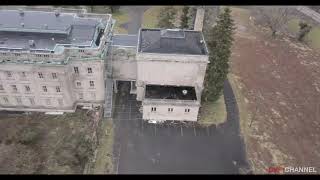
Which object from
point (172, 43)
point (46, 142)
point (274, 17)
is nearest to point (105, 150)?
point (46, 142)

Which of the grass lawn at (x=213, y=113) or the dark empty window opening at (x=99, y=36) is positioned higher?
the dark empty window opening at (x=99, y=36)

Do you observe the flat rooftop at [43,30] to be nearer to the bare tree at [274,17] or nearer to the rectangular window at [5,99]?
the rectangular window at [5,99]

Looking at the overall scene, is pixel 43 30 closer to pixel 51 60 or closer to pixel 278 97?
pixel 51 60

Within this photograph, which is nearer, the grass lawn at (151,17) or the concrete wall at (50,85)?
the concrete wall at (50,85)

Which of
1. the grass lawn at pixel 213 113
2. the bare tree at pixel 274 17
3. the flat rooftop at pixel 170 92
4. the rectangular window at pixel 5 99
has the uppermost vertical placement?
the bare tree at pixel 274 17

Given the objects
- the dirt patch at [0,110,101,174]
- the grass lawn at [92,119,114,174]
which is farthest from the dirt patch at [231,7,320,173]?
the dirt patch at [0,110,101,174]

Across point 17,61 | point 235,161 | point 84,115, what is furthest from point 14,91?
point 235,161

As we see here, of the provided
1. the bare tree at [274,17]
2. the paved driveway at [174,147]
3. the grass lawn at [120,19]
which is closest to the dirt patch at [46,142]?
the paved driveway at [174,147]
